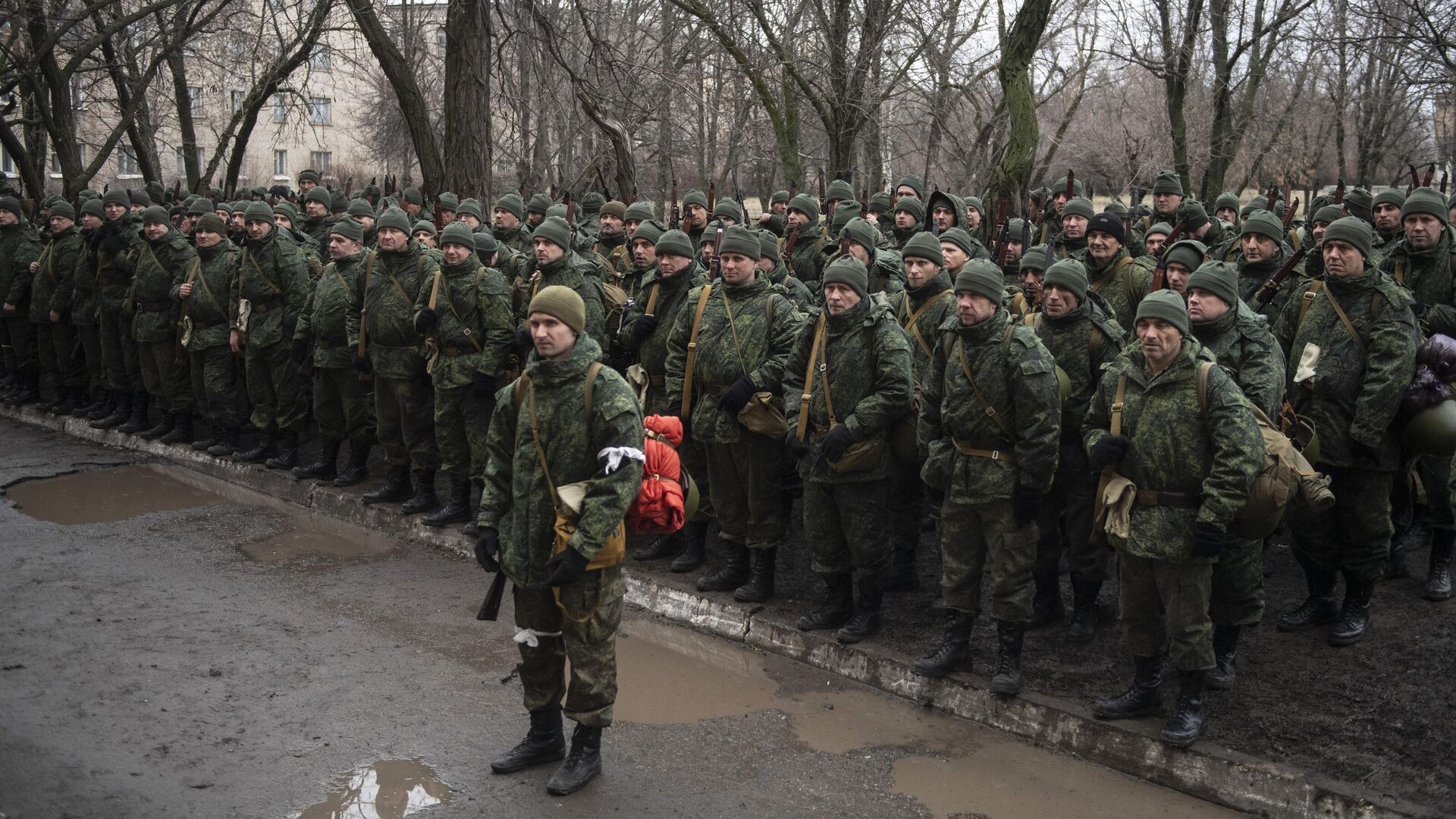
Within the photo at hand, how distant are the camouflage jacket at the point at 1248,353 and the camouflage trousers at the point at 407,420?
18.2 feet

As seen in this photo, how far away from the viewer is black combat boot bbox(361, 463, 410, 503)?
31.4ft

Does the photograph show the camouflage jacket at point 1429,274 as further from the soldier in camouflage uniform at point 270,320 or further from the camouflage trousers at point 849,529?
the soldier in camouflage uniform at point 270,320

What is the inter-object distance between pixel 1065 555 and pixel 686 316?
9.43 feet

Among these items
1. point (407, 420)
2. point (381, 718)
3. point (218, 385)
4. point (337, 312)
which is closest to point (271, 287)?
point (337, 312)

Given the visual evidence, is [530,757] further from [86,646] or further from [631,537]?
[631,537]

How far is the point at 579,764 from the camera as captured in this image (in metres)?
5.18

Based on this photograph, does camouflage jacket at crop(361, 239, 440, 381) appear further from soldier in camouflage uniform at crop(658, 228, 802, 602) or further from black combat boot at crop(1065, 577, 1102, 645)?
black combat boot at crop(1065, 577, 1102, 645)

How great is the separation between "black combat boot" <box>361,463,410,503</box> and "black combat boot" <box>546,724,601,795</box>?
4.82 m

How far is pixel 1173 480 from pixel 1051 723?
128cm

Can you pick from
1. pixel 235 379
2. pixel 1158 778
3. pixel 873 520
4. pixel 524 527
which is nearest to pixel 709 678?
pixel 873 520

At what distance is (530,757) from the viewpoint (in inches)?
210

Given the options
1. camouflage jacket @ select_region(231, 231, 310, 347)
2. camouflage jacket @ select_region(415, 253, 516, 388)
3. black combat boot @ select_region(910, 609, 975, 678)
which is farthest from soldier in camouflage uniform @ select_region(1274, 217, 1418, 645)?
camouflage jacket @ select_region(231, 231, 310, 347)

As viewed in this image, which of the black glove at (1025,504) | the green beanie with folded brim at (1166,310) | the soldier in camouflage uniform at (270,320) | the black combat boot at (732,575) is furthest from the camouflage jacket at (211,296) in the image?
the green beanie with folded brim at (1166,310)

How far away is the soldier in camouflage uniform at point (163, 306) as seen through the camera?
11383 mm
